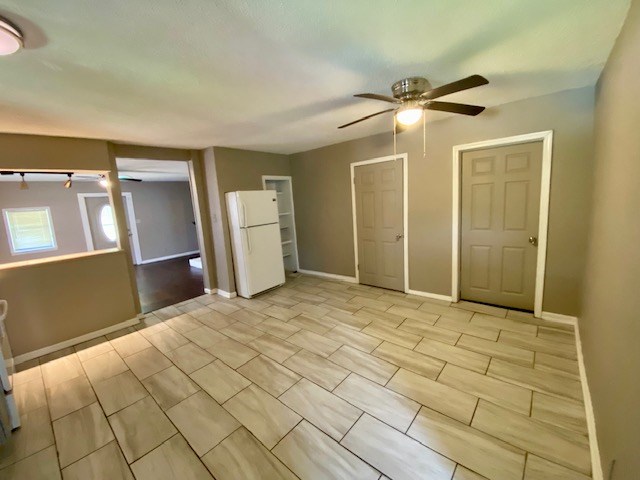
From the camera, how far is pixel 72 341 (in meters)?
3.00

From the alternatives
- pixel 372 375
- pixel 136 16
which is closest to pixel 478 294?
pixel 372 375

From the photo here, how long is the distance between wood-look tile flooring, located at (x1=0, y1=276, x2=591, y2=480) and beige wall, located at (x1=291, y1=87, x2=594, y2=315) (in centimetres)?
66

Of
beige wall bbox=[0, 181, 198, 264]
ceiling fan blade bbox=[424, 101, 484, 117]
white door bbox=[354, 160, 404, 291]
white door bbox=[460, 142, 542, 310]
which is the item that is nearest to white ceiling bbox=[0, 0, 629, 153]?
ceiling fan blade bbox=[424, 101, 484, 117]

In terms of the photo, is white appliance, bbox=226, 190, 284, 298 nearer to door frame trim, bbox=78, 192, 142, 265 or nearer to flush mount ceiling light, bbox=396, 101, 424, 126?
flush mount ceiling light, bbox=396, 101, 424, 126

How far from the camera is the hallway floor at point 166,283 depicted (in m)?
4.27

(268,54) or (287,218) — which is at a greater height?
(268,54)

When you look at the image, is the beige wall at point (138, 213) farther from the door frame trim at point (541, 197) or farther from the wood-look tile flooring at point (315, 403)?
the door frame trim at point (541, 197)

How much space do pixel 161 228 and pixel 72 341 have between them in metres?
5.21

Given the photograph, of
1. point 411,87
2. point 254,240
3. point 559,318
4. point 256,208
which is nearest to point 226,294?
point 254,240

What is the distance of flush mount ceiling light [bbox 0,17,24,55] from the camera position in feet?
3.76

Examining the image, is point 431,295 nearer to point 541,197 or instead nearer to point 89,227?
point 541,197

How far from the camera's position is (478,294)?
333 centimetres

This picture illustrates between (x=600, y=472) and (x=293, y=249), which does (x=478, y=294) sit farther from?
(x=293, y=249)

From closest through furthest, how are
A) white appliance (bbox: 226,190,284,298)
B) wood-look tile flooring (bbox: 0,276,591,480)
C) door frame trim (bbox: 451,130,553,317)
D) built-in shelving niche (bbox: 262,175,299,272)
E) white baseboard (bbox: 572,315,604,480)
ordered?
1. white baseboard (bbox: 572,315,604,480)
2. wood-look tile flooring (bbox: 0,276,591,480)
3. door frame trim (bbox: 451,130,553,317)
4. white appliance (bbox: 226,190,284,298)
5. built-in shelving niche (bbox: 262,175,299,272)
